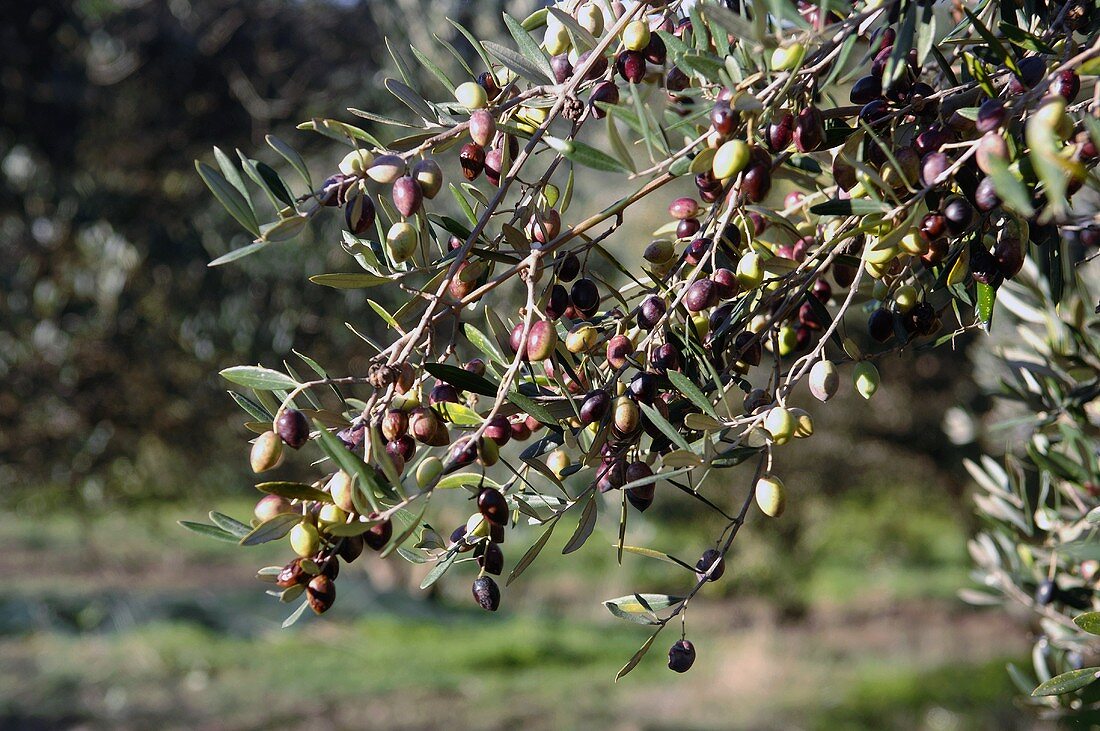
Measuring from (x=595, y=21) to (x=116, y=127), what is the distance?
3708 mm

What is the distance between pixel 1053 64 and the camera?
73 centimetres

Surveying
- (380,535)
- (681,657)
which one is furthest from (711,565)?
(380,535)

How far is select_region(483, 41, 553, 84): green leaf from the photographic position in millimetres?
780

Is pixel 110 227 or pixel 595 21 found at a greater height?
pixel 595 21

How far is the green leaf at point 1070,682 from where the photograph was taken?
0.81 metres

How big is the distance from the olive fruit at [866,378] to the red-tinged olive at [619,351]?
8.9 inches

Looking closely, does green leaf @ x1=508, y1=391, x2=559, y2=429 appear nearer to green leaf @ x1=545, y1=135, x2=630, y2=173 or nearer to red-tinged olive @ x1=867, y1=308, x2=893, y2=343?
green leaf @ x1=545, y1=135, x2=630, y2=173

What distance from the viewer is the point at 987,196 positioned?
0.64 m

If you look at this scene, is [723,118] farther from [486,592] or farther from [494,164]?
[486,592]

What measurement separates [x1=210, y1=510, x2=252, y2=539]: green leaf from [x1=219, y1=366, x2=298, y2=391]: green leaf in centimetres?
10

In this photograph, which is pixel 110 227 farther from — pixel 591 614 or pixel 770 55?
pixel 591 614

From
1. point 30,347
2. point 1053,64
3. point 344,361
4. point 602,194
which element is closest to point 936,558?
point 602,194

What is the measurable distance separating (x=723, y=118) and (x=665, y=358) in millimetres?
209

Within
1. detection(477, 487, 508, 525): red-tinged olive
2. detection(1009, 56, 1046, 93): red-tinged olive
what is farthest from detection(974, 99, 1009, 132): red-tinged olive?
detection(477, 487, 508, 525): red-tinged olive
